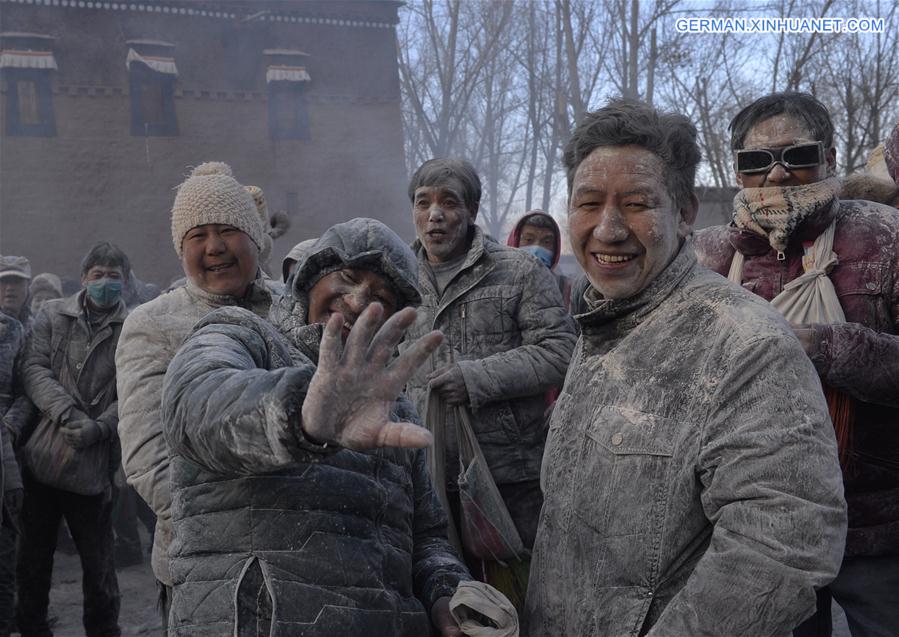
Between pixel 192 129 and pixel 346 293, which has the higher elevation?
pixel 192 129

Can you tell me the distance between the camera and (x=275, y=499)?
5.82ft

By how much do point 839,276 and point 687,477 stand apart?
1.35 metres

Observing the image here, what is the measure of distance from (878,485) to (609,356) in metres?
1.37

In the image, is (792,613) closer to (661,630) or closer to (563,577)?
(661,630)

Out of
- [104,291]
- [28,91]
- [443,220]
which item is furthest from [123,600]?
[28,91]

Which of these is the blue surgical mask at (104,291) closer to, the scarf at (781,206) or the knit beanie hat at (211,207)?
the knit beanie hat at (211,207)

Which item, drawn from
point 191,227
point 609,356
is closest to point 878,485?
point 609,356

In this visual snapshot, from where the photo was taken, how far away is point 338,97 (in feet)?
62.8

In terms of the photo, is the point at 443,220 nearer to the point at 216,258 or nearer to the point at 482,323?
the point at 482,323

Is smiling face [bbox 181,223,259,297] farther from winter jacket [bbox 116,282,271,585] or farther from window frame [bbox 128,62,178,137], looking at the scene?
window frame [bbox 128,62,178,137]

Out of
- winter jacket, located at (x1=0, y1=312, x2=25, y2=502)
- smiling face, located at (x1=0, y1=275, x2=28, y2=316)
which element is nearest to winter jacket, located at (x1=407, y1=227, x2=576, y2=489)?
winter jacket, located at (x1=0, y1=312, x2=25, y2=502)

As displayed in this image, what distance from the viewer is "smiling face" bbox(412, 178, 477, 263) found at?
4.13m

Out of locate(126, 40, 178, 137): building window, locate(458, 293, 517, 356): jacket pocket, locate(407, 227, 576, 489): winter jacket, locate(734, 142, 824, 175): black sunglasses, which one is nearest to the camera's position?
locate(734, 142, 824, 175): black sunglasses

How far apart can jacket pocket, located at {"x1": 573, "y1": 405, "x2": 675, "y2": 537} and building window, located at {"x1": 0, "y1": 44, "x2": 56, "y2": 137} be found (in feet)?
57.9
